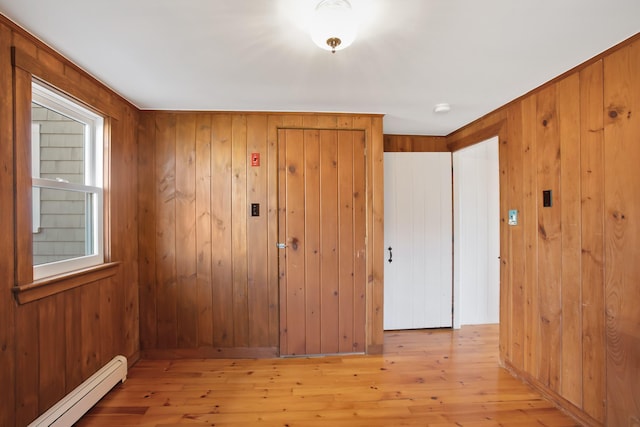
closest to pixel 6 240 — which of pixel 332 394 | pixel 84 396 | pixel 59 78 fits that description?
pixel 59 78

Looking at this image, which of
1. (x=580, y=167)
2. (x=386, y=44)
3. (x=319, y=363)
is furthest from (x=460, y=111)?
(x=319, y=363)

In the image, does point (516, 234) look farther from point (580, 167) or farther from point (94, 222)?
point (94, 222)

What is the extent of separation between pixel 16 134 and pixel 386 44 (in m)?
2.02

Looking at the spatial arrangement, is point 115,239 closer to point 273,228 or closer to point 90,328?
point 90,328

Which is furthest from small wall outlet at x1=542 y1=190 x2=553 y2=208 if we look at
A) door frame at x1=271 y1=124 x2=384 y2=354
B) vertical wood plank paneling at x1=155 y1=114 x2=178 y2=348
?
vertical wood plank paneling at x1=155 y1=114 x2=178 y2=348

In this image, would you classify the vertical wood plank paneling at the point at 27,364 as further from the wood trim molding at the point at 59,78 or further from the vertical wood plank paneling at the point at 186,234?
the wood trim molding at the point at 59,78

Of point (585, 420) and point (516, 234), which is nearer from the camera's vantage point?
point (585, 420)

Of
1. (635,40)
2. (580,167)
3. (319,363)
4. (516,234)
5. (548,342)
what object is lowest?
(319,363)

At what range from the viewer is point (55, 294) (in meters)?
1.69

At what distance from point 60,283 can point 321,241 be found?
1.86 meters

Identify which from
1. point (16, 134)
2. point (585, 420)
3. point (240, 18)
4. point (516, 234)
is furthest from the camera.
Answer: point (516, 234)

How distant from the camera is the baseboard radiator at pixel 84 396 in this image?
1578mm

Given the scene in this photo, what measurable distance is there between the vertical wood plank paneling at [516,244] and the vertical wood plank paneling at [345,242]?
1.34 metres

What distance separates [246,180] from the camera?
8.55 feet
